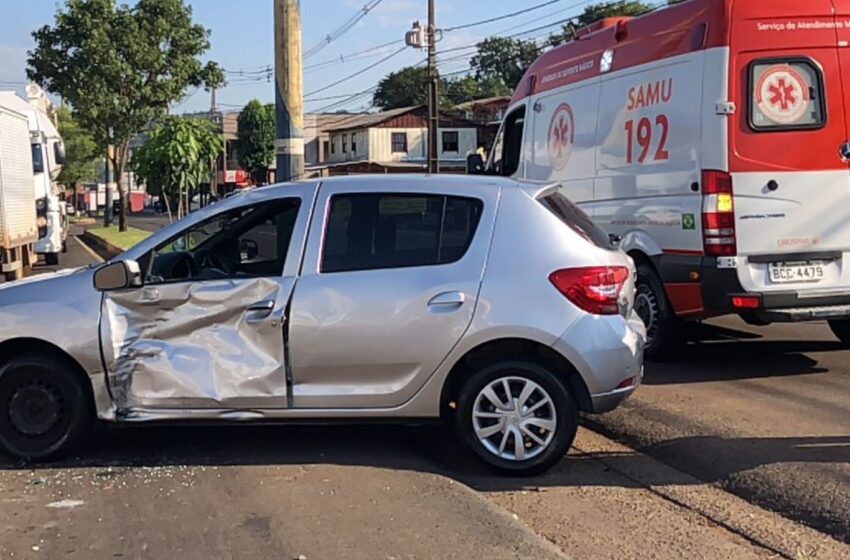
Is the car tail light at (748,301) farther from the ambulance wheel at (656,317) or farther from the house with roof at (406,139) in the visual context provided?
the house with roof at (406,139)

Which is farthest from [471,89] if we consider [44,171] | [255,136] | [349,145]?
[44,171]

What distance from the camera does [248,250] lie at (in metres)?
6.48

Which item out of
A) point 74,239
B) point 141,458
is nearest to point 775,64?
point 141,458

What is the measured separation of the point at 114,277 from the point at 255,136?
273 ft

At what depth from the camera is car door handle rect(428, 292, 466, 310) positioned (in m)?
6.02

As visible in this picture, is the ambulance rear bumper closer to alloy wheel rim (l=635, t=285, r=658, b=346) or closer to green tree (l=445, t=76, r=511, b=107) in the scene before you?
alloy wheel rim (l=635, t=285, r=658, b=346)

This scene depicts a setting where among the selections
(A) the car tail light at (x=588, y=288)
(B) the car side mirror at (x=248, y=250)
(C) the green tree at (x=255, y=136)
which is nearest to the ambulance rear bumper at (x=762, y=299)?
(A) the car tail light at (x=588, y=288)

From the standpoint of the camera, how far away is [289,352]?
20.1ft

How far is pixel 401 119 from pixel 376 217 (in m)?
65.1

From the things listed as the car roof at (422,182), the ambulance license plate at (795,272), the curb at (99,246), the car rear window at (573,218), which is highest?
the car roof at (422,182)

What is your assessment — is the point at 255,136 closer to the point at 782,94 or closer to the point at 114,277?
the point at 782,94

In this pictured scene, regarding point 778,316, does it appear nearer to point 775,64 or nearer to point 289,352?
point 775,64

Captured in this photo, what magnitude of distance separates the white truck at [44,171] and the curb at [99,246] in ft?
7.22

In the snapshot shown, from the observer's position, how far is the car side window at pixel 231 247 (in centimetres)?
630
